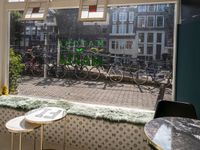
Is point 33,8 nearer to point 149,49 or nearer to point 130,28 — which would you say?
point 130,28

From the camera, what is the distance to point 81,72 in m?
3.78

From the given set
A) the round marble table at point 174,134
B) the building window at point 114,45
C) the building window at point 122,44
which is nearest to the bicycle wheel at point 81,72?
the building window at point 114,45

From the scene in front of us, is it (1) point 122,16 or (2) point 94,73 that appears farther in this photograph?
(2) point 94,73

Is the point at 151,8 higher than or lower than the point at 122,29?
higher

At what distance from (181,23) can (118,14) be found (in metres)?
0.94

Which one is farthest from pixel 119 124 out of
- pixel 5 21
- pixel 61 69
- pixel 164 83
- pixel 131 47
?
pixel 5 21

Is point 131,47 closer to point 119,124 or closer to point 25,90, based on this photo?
point 119,124

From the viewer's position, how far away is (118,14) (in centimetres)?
347

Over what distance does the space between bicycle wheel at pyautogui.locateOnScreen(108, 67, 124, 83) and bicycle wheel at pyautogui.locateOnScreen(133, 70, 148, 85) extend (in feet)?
0.70

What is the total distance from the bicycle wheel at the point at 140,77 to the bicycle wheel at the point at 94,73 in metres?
0.59

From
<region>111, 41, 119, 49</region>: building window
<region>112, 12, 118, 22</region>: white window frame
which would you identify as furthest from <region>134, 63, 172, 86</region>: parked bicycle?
<region>112, 12, 118, 22</region>: white window frame

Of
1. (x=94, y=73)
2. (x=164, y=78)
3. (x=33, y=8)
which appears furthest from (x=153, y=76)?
(x=33, y=8)

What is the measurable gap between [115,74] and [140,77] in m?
0.39

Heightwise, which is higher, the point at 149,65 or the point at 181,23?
the point at 181,23
